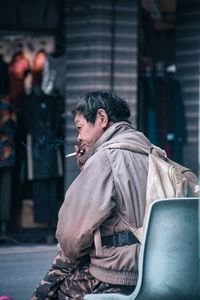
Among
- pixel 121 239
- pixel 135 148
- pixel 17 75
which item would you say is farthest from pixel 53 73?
pixel 121 239

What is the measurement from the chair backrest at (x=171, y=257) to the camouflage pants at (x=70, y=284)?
0.23m

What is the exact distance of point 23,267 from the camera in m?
7.52

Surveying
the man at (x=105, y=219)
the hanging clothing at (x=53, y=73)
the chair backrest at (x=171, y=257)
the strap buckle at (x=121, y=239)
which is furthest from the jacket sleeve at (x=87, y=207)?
the hanging clothing at (x=53, y=73)

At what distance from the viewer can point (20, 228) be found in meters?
9.01

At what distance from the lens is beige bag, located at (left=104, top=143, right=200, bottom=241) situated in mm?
3648

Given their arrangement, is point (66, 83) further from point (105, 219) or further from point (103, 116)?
point (105, 219)

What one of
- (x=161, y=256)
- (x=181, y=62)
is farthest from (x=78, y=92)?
(x=161, y=256)

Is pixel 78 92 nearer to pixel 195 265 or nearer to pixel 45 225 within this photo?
pixel 45 225

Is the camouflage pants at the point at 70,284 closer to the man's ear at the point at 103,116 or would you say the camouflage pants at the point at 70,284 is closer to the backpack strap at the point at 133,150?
the backpack strap at the point at 133,150

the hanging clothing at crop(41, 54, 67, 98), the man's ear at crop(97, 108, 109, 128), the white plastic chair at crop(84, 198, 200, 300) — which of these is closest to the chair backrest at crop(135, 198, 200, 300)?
the white plastic chair at crop(84, 198, 200, 300)

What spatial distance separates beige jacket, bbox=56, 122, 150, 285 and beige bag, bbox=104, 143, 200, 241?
6cm

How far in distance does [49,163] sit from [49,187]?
1.59ft

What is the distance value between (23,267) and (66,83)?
215cm

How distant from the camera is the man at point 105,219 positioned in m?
3.64
